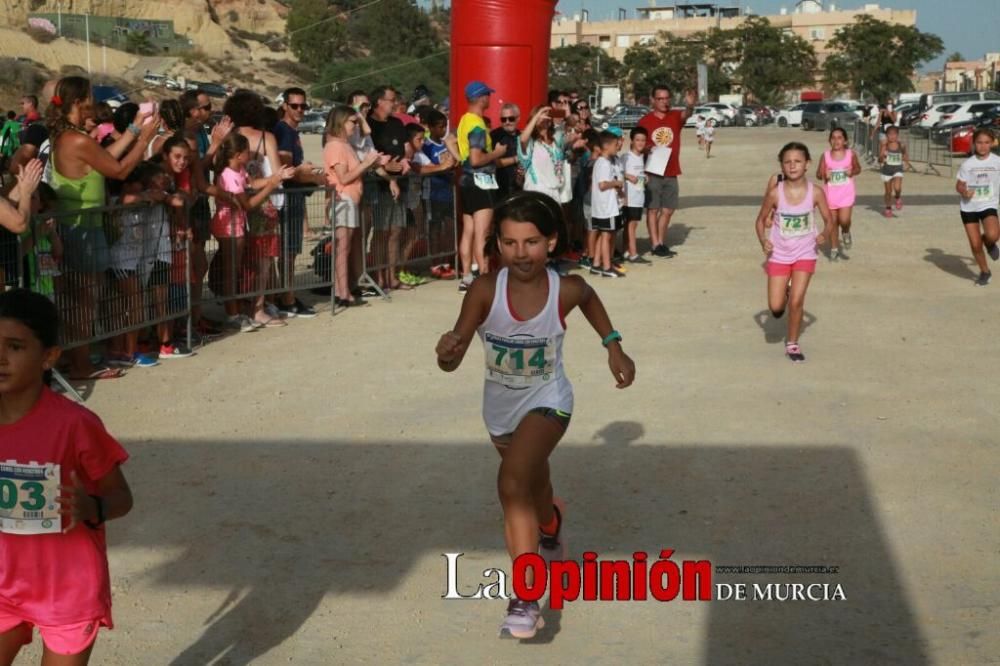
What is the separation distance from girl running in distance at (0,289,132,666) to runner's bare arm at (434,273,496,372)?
1440 millimetres

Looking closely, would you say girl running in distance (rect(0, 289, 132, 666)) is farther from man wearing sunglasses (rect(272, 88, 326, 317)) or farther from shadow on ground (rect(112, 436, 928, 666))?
man wearing sunglasses (rect(272, 88, 326, 317))

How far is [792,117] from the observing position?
68188 millimetres

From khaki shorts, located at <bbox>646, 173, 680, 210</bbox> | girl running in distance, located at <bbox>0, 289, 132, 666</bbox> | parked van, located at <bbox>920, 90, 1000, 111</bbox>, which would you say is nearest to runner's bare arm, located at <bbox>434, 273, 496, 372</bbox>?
girl running in distance, located at <bbox>0, 289, 132, 666</bbox>

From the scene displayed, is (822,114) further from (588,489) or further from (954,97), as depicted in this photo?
(588,489)

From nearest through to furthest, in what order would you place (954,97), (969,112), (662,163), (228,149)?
(228,149)
(662,163)
(969,112)
(954,97)

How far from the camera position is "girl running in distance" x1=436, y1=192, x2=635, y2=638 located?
4.55 metres

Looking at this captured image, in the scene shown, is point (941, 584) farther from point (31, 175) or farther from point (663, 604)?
point (31, 175)

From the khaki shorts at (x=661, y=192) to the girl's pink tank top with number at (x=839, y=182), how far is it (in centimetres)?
175

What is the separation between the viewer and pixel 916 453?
700 cm

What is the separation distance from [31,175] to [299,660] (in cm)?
380

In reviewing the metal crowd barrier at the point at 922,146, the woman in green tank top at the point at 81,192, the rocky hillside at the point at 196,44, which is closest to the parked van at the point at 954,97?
the metal crowd barrier at the point at 922,146

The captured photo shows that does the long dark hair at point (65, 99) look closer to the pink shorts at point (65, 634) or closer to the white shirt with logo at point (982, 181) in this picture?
the pink shorts at point (65, 634)

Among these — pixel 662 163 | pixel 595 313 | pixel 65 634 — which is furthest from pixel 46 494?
pixel 662 163

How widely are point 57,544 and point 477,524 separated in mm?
2754
